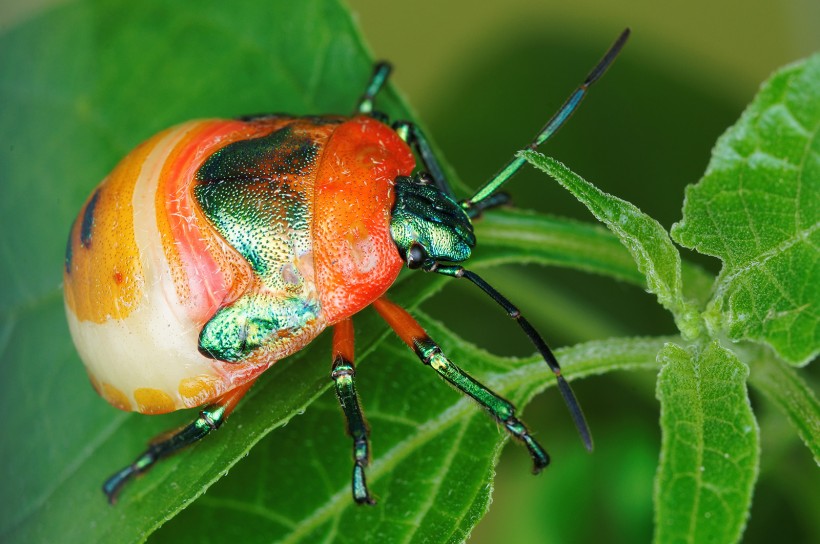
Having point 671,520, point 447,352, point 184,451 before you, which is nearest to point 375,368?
point 447,352

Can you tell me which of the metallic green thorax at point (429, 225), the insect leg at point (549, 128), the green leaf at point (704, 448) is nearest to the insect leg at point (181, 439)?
the metallic green thorax at point (429, 225)

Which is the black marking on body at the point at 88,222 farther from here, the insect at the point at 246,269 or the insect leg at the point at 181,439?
the insect leg at the point at 181,439

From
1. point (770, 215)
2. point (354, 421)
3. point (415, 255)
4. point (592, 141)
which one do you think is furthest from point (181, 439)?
point (592, 141)

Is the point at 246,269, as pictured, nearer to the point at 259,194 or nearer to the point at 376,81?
the point at 259,194

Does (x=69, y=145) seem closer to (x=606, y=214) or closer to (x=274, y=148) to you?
(x=274, y=148)

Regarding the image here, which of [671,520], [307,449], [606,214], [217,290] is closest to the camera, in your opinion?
[671,520]

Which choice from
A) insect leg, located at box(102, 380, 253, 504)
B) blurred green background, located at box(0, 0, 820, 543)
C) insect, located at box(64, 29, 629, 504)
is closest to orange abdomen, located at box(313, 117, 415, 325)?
insect, located at box(64, 29, 629, 504)

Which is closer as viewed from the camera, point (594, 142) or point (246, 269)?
point (246, 269)
